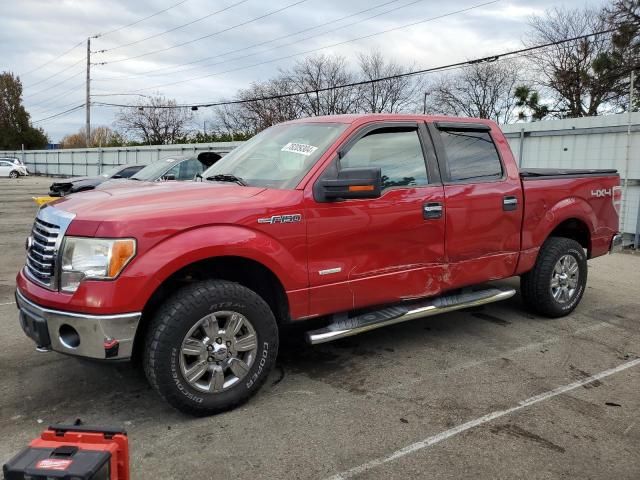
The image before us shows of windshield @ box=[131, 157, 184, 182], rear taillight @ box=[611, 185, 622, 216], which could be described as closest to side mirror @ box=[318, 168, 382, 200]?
rear taillight @ box=[611, 185, 622, 216]

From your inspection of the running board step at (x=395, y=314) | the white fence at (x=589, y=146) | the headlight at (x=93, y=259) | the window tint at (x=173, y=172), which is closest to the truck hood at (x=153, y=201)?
the headlight at (x=93, y=259)

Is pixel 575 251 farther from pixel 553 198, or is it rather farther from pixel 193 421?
pixel 193 421

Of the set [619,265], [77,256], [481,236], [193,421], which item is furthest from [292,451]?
[619,265]

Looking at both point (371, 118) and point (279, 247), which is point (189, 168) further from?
point (279, 247)

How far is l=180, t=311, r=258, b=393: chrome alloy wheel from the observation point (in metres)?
3.26

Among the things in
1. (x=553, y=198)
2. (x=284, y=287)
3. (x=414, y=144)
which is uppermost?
(x=414, y=144)

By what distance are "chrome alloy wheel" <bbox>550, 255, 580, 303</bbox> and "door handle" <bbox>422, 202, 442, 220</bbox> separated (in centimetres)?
183

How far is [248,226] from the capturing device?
343cm

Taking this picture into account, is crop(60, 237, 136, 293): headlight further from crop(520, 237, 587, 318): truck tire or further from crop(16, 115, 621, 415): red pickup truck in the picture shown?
crop(520, 237, 587, 318): truck tire

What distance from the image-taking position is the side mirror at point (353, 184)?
3596 mm

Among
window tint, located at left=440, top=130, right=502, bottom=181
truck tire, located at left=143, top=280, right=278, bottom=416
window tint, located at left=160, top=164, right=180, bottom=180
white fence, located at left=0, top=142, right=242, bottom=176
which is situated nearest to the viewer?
truck tire, located at left=143, top=280, right=278, bottom=416

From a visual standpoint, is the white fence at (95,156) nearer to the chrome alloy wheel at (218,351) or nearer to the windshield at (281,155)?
the windshield at (281,155)

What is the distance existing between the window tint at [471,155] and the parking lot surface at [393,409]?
4.96 ft

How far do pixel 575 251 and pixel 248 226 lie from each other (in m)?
3.77
